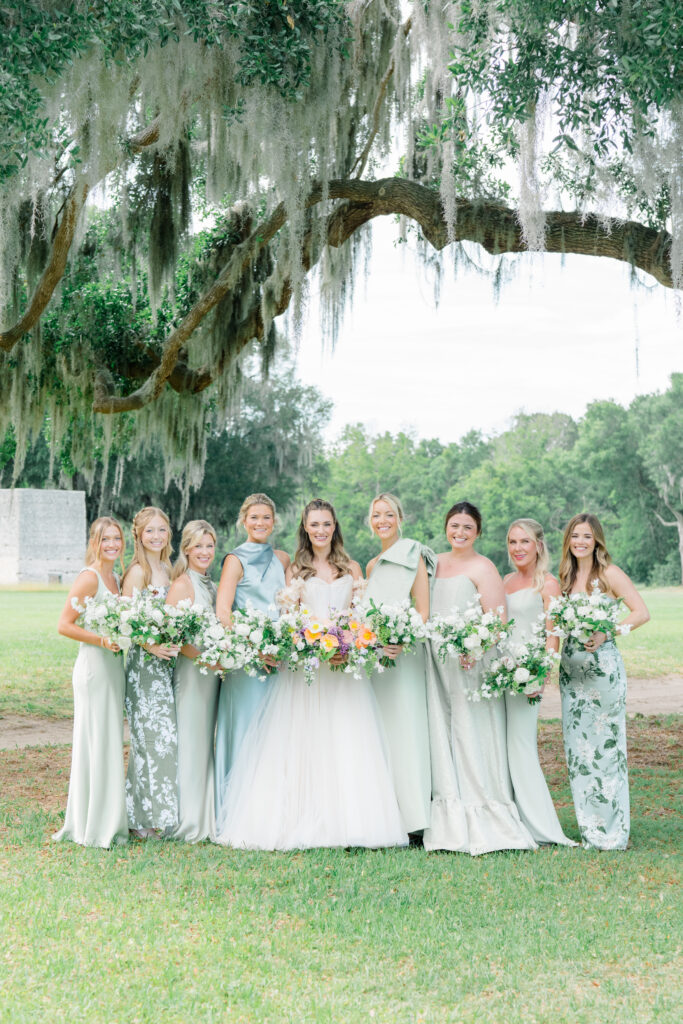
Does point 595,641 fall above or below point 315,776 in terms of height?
above

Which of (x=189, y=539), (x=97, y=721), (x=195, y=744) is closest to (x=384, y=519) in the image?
(x=189, y=539)

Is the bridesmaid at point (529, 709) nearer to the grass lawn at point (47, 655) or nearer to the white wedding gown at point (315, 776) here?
the white wedding gown at point (315, 776)

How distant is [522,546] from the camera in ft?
18.2

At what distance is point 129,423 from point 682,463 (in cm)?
3839

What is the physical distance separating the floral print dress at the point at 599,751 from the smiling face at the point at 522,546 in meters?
0.51

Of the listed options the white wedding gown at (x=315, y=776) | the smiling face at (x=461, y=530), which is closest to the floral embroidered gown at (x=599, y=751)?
the smiling face at (x=461, y=530)

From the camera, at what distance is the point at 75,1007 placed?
337cm

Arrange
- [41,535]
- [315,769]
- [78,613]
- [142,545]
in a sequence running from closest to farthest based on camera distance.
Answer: [315,769] < [78,613] < [142,545] < [41,535]

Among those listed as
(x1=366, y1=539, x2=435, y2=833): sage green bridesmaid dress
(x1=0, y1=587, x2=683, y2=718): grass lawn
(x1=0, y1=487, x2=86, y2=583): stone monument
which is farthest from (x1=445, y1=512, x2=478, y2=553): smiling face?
(x1=0, y1=487, x2=86, y2=583): stone monument

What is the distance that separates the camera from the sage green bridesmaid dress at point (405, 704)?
5391mm

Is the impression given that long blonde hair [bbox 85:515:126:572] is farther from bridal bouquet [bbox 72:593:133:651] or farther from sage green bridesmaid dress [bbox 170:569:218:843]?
sage green bridesmaid dress [bbox 170:569:218:843]

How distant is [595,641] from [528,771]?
81cm

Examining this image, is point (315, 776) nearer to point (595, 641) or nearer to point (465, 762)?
point (465, 762)

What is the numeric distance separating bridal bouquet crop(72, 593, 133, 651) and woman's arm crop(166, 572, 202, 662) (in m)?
0.31
